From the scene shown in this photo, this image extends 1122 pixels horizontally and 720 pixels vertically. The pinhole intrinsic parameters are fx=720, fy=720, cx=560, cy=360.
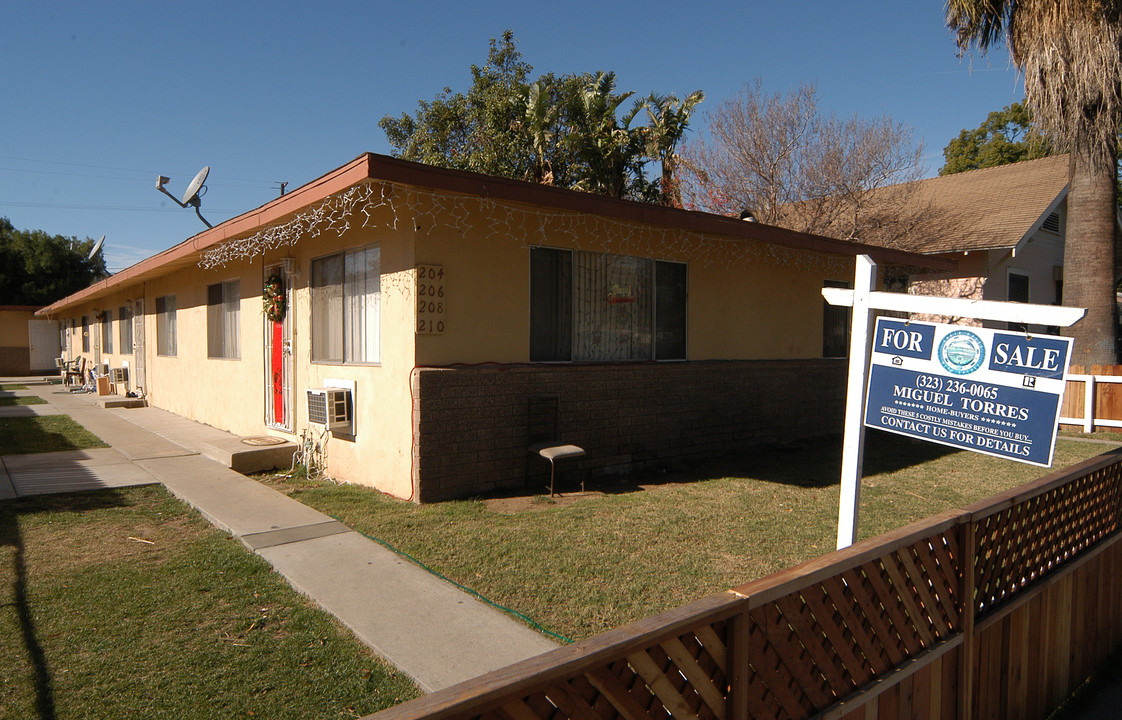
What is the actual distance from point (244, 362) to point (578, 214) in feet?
18.7

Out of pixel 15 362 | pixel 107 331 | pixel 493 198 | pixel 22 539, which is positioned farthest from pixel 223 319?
pixel 15 362

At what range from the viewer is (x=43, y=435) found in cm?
1082

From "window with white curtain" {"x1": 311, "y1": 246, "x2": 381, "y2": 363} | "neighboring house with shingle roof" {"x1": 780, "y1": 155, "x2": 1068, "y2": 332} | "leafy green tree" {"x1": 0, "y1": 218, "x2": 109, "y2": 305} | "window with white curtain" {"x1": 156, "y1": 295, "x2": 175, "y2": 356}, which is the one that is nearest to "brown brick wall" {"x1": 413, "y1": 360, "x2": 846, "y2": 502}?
"window with white curtain" {"x1": 311, "y1": 246, "x2": 381, "y2": 363}

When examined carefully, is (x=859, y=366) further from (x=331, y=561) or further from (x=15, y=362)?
(x=15, y=362)

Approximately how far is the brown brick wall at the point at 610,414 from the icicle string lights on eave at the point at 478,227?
1.36 meters

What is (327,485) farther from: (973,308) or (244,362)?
(973,308)

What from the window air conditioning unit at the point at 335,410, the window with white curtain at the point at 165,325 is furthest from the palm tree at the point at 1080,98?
the window with white curtain at the point at 165,325

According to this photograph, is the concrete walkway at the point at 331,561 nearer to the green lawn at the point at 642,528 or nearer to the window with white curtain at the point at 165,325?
the green lawn at the point at 642,528

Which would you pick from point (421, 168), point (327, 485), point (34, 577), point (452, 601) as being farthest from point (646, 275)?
point (34, 577)

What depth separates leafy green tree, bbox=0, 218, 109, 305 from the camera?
1405 inches

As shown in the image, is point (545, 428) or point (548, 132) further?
point (548, 132)

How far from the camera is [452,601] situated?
4.29 metres

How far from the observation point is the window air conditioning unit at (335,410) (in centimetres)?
763

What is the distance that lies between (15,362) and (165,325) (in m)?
22.1
